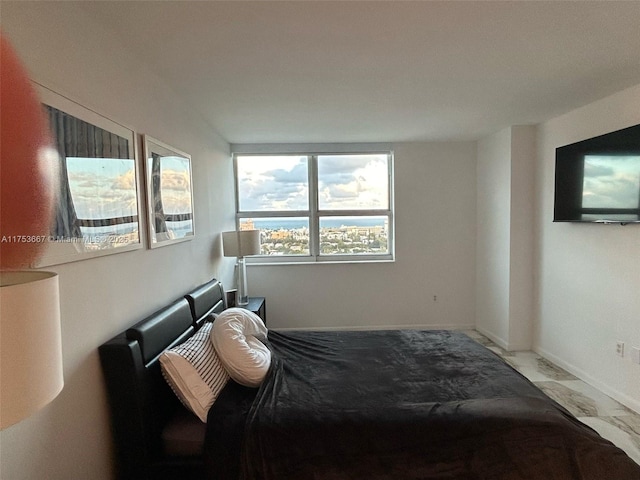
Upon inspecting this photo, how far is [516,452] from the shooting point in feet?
4.79

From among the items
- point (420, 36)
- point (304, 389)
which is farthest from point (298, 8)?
point (304, 389)

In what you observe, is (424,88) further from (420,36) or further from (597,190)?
(597,190)

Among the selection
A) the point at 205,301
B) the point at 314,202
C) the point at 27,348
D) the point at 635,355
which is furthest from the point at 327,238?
the point at 27,348

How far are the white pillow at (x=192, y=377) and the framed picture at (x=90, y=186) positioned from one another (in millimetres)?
588

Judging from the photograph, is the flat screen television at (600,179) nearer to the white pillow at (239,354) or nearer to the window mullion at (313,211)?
the window mullion at (313,211)

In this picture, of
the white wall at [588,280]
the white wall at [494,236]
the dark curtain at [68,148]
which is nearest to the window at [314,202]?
the white wall at [494,236]

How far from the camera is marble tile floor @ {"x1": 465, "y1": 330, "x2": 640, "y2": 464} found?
2.30 m

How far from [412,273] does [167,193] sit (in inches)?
128

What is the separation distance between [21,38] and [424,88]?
230 centimetres

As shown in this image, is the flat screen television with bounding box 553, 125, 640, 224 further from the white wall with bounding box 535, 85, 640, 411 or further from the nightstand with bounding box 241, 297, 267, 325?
the nightstand with bounding box 241, 297, 267, 325

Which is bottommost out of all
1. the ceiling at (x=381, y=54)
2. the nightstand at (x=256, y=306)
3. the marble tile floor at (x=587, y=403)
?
the marble tile floor at (x=587, y=403)

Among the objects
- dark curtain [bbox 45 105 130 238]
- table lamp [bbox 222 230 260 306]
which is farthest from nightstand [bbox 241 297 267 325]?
dark curtain [bbox 45 105 130 238]

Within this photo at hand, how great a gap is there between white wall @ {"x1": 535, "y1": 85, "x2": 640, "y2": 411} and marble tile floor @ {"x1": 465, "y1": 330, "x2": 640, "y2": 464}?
0.33ft

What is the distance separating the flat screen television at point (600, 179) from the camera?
254cm
